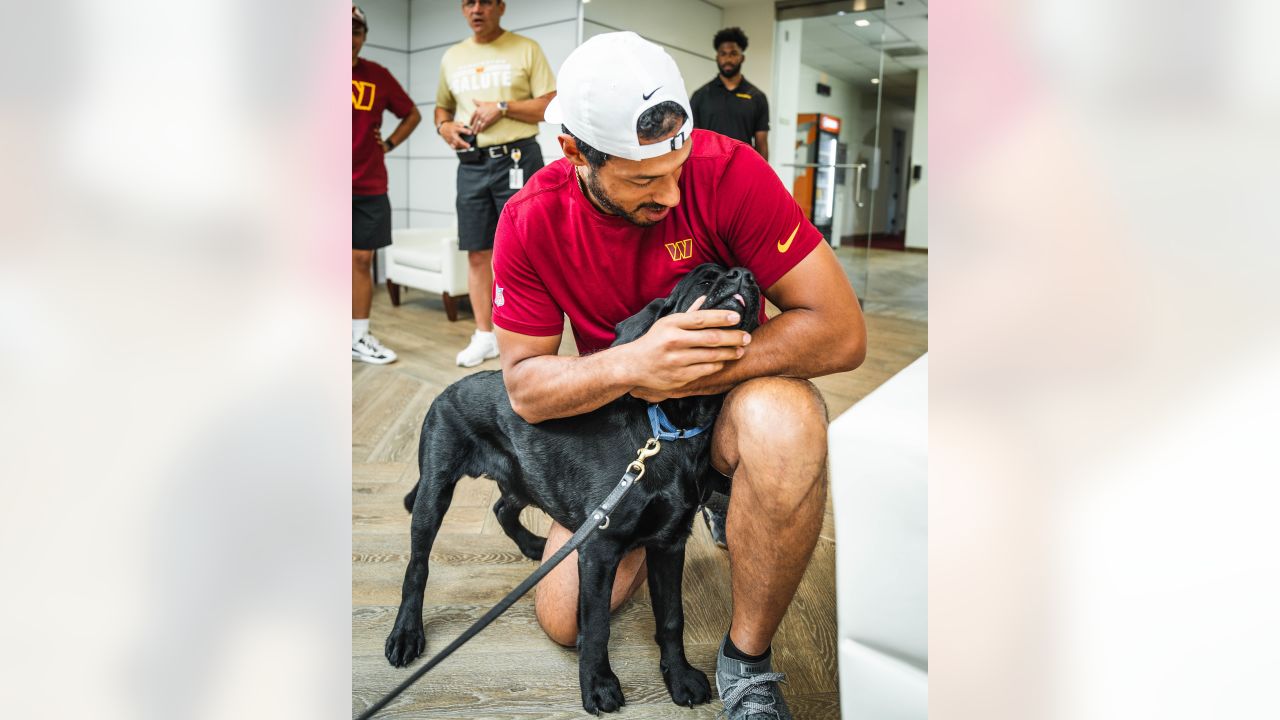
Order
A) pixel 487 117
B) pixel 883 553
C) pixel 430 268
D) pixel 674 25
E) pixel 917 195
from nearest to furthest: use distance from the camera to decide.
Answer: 1. pixel 883 553
2. pixel 487 117
3. pixel 430 268
4. pixel 674 25
5. pixel 917 195

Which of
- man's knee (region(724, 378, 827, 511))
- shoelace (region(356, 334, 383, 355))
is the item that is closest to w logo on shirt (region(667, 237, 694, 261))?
man's knee (region(724, 378, 827, 511))

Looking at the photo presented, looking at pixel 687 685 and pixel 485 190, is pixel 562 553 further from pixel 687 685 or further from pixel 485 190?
pixel 485 190

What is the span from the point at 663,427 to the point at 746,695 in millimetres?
388

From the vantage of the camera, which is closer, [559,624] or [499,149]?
[559,624]

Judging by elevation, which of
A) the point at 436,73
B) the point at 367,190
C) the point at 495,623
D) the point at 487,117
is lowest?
the point at 495,623

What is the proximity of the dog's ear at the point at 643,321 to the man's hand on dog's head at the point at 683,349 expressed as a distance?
0.05 meters

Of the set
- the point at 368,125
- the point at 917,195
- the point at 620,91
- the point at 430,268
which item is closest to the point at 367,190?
the point at 368,125

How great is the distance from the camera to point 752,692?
1.04 m

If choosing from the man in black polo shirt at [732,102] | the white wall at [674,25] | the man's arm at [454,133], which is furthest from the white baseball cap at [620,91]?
the white wall at [674,25]
